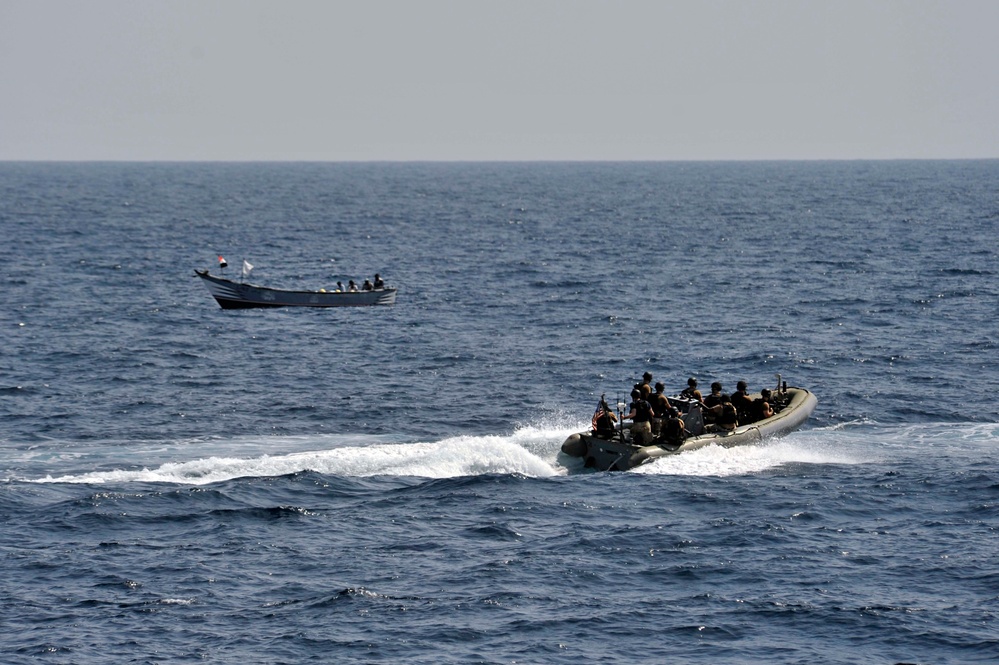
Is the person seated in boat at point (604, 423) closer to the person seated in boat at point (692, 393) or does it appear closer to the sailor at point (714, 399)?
the person seated in boat at point (692, 393)

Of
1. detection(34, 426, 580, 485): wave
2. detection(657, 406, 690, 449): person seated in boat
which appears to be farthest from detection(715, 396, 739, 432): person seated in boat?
detection(34, 426, 580, 485): wave

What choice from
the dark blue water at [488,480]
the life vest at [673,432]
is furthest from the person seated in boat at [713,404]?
the life vest at [673,432]

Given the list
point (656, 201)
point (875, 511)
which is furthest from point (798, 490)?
point (656, 201)

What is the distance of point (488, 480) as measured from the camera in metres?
34.1

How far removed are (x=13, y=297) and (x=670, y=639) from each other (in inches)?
2138

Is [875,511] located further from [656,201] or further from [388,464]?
[656,201]

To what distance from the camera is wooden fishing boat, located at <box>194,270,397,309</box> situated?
68.2m

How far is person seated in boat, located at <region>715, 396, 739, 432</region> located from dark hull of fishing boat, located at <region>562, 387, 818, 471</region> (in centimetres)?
19

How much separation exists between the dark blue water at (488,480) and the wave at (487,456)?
11cm

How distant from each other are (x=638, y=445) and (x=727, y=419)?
117 inches

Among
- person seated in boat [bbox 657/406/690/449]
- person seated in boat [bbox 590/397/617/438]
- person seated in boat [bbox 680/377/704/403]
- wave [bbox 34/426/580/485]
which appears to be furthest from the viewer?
person seated in boat [bbox 680/377/704/403]

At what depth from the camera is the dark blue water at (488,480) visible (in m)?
24.5

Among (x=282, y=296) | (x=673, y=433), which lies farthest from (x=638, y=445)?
(x=282, y=296)

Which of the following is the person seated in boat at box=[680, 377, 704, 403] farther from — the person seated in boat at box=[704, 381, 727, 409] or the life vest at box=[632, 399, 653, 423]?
the life vest at box=[632, 399, 653, 423]
